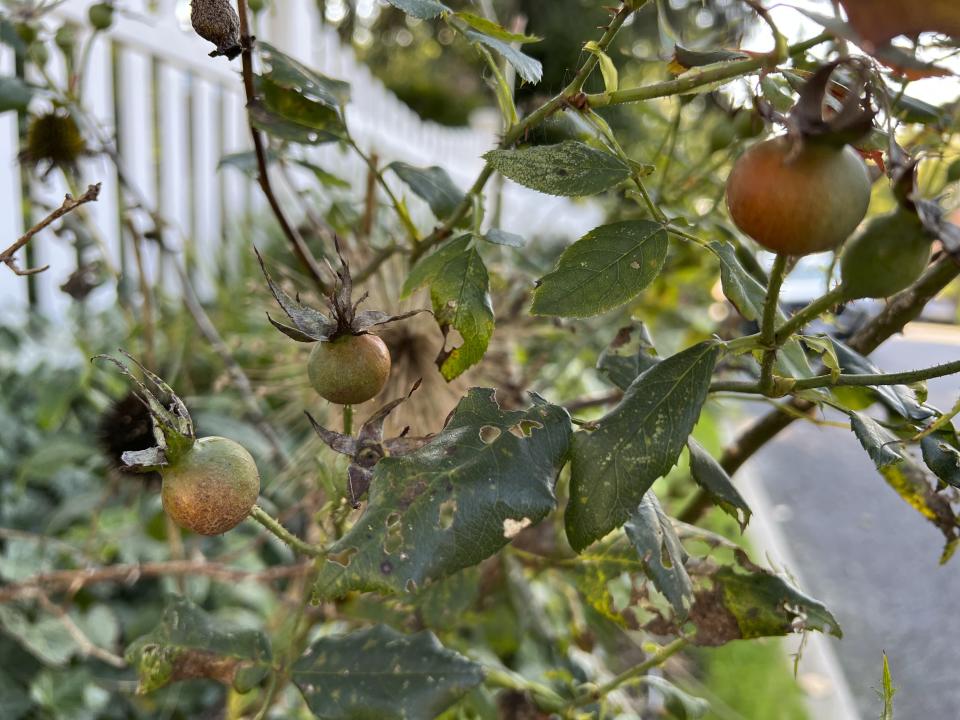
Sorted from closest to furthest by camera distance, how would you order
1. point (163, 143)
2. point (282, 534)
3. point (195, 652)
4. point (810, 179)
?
point (810, 179) < point (282, 534) < point (195, 652) < point (163, 143)

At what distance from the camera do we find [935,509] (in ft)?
1.23

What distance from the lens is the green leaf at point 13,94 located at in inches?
19.3

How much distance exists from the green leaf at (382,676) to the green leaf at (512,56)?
0.26 meters

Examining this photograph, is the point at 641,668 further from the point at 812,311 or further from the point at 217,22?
the point at 217,22

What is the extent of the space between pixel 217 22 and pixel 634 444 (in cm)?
23

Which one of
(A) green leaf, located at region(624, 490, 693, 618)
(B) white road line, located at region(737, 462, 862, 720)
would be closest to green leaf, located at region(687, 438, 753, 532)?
(A) green leaf, located at region(624, 490, 693, 618)

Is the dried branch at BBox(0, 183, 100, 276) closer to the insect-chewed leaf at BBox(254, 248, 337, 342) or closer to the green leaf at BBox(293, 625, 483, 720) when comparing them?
the insect-chewed leaf at BBox(254, 248, 337, 342)

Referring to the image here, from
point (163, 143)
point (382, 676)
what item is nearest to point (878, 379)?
point (382, 676)

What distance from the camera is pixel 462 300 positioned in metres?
0.32

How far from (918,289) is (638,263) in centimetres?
20

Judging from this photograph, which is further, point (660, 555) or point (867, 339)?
point (867, 339)

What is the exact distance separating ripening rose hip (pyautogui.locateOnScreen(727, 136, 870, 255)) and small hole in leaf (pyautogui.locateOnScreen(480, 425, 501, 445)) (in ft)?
0.34

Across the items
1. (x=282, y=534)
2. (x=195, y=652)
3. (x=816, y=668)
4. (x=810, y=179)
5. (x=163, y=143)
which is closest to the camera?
(x=810, y=179)

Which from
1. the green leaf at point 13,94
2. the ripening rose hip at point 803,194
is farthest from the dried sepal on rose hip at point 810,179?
the green leaf at point 13,94
